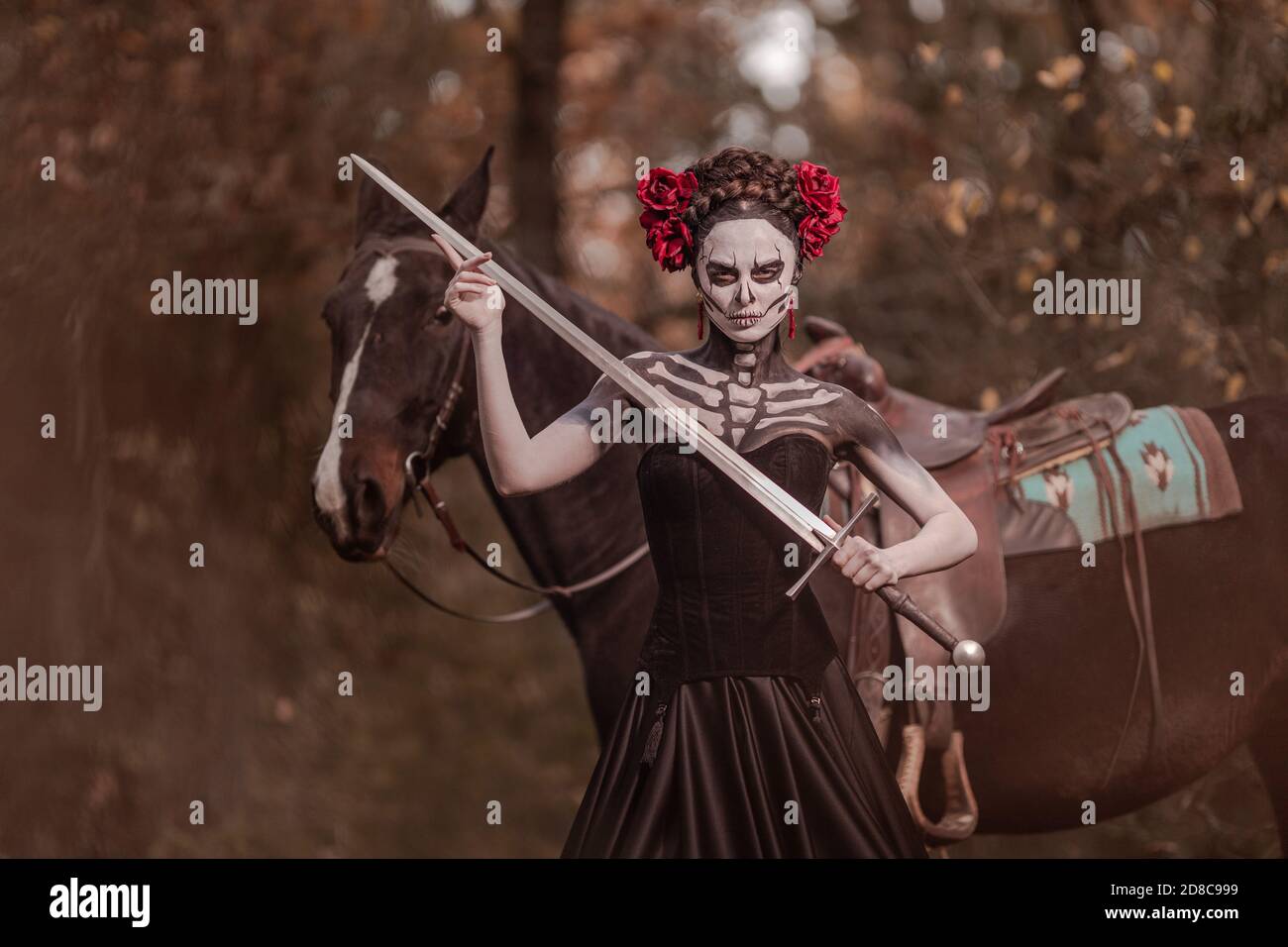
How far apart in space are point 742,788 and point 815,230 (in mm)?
1220

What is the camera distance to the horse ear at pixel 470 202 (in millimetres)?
4254

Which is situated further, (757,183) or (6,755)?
(6,755)

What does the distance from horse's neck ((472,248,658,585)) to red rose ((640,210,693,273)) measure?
112 centimetres

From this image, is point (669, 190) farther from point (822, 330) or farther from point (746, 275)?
point (822, 330)

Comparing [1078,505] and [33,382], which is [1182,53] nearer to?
[1078,505]

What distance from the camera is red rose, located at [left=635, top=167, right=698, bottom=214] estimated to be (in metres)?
3.11

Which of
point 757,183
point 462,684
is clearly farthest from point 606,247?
point 757,183

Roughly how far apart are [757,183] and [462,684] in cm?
840

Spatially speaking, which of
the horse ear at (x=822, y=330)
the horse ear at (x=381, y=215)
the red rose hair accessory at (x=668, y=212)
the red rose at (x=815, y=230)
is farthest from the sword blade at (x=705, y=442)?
the horse ear at (x=822, y=330)

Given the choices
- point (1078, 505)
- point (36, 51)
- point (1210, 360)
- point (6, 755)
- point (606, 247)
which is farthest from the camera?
point (606, 247)

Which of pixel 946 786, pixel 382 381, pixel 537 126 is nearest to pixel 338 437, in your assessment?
pixel 382 381

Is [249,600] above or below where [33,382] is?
below

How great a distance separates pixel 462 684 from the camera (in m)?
11.0

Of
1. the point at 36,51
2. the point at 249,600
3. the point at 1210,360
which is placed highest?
the point at 36,51
